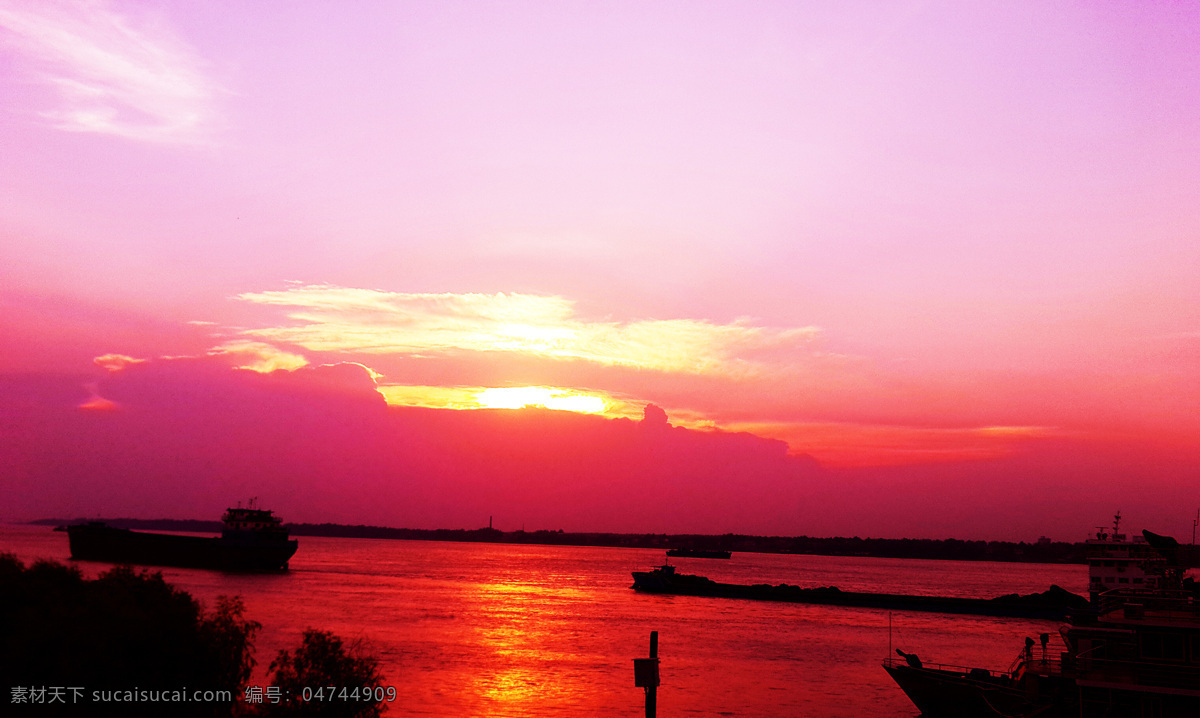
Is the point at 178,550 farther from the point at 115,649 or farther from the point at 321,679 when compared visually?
the point at 115,649

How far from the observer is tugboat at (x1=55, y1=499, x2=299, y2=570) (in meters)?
121

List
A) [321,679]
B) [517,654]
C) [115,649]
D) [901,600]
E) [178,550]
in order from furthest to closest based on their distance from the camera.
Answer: [178,550]
[901,600]
[517,654]
[321,679]
[115,649]

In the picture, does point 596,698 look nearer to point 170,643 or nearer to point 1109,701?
point 1109,701

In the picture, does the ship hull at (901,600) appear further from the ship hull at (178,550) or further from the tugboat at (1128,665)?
the tugboat at (1128,665)

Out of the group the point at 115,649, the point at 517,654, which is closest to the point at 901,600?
the point at 517,654

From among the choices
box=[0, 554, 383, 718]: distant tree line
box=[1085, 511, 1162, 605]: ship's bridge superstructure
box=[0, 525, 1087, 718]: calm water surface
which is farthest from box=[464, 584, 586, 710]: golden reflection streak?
box=[1085, 511, 1162, 605]: ship's bridge superstructure

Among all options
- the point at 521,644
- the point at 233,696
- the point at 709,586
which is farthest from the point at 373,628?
the point at 709,586

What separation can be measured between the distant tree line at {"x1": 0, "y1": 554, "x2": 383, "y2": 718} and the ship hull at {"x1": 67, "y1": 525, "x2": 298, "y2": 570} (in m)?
111

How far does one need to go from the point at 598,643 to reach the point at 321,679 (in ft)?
165

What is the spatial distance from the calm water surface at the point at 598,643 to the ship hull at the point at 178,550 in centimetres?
289

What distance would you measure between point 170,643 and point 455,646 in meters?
47.6

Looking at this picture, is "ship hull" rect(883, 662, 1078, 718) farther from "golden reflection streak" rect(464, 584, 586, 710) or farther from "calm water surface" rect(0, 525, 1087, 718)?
"golden reflection streak" rect(464, 584, 586, 710)

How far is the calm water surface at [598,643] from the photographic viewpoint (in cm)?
4484

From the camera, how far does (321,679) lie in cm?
1977
